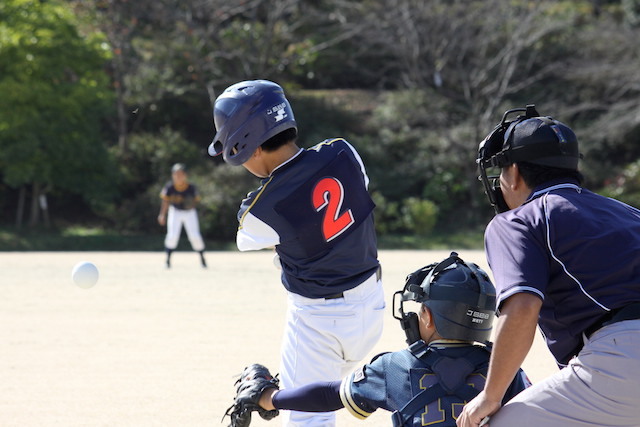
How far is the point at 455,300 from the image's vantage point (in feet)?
10.5

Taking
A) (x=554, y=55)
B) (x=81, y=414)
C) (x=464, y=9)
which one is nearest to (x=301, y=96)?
(x=464, y=9)

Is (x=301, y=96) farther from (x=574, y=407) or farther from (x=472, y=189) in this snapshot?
(x=574, y=407)

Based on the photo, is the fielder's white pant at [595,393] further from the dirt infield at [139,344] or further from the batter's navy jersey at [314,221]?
the dirt infield at [139,344]

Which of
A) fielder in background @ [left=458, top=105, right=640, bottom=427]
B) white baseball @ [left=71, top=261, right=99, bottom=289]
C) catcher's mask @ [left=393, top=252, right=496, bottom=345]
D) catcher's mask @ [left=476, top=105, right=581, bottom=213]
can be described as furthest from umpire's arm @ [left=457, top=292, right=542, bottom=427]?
white baseball @ [left=71, top=261, right=99, bottom=289]

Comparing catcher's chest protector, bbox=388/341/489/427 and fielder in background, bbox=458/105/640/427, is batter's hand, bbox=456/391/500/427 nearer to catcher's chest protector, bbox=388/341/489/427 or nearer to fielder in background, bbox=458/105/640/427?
fielder in background, bbox=458/105/640/427

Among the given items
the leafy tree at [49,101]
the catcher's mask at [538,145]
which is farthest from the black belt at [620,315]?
the leafy tree at [49,101]

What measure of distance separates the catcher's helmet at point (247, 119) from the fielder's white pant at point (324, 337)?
806 mm

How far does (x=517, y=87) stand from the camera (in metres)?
28.3

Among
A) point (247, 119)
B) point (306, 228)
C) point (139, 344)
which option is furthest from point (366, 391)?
point (139, 344)

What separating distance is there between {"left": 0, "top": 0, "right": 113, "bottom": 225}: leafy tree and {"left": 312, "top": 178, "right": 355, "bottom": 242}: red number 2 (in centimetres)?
2124

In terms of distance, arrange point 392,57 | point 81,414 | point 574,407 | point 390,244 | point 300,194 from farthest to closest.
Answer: point 392,57 → point 390,244 → point 81,414 → point 300,194 → point 574,407

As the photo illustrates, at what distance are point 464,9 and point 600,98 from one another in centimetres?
620

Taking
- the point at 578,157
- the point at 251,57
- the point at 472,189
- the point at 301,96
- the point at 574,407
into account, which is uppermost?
the point at 578,157

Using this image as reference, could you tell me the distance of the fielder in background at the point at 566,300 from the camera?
278 cm
